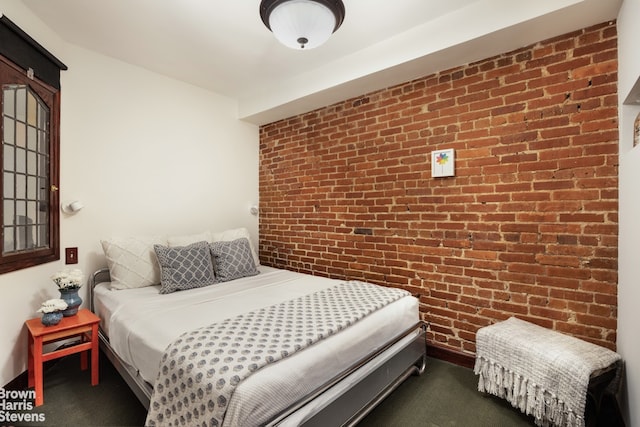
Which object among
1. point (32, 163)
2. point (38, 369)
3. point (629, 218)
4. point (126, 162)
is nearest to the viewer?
point (629, 218)

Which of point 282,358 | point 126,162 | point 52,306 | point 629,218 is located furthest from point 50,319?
point 629,218

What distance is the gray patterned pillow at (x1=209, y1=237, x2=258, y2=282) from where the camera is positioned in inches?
108

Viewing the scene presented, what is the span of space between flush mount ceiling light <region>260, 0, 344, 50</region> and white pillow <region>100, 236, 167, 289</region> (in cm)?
206

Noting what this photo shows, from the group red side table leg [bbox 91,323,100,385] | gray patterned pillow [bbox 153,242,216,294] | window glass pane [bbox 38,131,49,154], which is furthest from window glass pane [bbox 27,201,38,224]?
red side table leg [bbox 91,323,100,385]

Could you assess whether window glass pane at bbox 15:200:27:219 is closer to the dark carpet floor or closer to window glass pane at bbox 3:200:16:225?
window glass pane at bbox 3:200:16:225

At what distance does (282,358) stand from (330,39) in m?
2.33

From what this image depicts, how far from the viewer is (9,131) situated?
6.55 feet

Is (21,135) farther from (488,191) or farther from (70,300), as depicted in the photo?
(488,191)

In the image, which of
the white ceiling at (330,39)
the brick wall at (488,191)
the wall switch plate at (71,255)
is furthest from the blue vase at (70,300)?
the brick wall at (488,191)

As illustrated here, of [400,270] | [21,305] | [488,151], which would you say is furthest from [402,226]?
[21,305]

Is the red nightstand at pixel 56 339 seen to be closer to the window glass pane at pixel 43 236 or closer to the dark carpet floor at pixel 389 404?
the dark carpet floor at pixel 389 404

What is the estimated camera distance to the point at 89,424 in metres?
1.69

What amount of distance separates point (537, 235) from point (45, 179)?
3641mm

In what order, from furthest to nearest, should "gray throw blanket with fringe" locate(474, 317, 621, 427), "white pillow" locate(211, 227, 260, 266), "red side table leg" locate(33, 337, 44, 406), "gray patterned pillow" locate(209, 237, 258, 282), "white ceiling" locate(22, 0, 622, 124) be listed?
1. "white pillow" locate(211, 227, 260, 266)
2. "gray patterned pillow" locate(209, 237, 258, 282)
3. "white ceiling" locate(22, 0, 622, 124)
4. "red side table leg" locate(33, 337, 44, 406)
5. "gray throw blanket with fringe" locate(474, 317, 621, 427)
